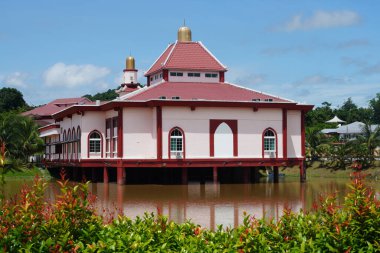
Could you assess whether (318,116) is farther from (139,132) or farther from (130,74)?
(139,132)

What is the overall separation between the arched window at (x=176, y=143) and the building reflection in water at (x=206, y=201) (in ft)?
6.40

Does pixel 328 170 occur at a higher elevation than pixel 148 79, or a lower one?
lower

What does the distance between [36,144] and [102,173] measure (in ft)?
33.7

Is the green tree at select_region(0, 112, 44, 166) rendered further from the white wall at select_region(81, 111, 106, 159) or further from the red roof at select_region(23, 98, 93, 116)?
the red roof at select_region(23, 98, 93, 116)

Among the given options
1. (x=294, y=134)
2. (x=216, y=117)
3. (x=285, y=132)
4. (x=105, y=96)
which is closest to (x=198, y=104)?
(x=216, y=117)

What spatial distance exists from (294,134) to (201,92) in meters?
6.74

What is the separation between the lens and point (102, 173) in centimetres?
4562

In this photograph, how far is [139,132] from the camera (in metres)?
39.8

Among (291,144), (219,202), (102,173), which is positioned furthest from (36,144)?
(219,202)

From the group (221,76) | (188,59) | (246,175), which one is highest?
(188,59)

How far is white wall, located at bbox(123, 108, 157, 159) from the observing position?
3950 centimetres

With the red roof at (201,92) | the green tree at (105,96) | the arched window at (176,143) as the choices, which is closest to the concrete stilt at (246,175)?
the red roof at (201,92)

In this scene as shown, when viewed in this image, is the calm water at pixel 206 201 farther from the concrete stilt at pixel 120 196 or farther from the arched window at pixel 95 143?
the arched window at pixel 95 143

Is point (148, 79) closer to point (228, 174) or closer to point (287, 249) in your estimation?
point (228, 174)
